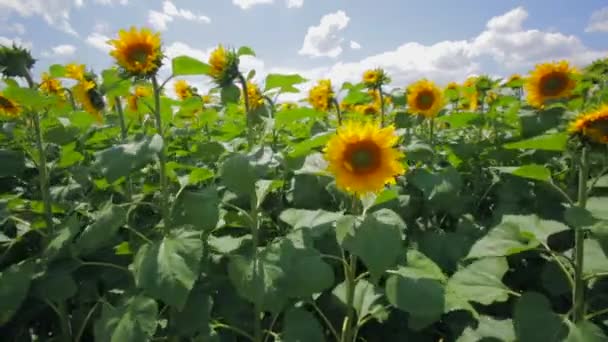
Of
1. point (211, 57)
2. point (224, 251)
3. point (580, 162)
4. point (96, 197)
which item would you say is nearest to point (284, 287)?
point (224, 251)

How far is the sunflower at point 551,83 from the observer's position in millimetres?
3234

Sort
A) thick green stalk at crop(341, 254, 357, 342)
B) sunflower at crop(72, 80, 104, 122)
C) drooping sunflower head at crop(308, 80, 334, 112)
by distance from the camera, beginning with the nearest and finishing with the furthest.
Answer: thick green stalk at crop(341, 254, 357, 342)
sunflower at crop(72, 80, 104, 122)
drooping sunflower head at crop(308, 80, 334, 112)

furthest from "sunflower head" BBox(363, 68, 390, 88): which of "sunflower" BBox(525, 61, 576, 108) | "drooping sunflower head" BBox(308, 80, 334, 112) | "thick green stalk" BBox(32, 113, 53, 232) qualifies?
"thick green stalk" BBox(32, 113, 53, 232)

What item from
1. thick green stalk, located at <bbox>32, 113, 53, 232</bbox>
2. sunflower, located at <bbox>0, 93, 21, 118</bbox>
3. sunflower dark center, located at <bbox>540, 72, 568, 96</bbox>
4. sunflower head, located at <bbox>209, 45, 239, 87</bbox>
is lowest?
thick green stalk, located at <bbox>32, 113, 53, 232</bbox>

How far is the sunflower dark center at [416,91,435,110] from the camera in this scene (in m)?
3.46

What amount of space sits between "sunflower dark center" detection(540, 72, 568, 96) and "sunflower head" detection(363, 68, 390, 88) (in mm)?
1196

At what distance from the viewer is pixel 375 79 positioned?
3.84 metres

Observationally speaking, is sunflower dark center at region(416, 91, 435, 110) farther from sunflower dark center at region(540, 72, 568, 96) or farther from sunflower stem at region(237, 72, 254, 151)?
sunflower stem at region(237, 72, 254, 151)

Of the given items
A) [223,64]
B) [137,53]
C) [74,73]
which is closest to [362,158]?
[223,64]

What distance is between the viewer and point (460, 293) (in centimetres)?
188

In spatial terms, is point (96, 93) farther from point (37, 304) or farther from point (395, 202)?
point (395, 202)

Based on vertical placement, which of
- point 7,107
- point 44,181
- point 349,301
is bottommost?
point 349,301

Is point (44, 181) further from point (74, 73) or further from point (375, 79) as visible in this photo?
point (375, 79)

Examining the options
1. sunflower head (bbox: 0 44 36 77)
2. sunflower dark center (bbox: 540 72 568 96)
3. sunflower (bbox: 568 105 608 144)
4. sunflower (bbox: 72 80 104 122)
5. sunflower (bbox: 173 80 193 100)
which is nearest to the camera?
sunflower (bbox: 568 105 608 144)
